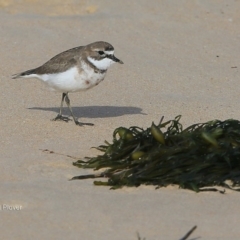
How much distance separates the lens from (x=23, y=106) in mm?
7773

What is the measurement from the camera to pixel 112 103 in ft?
26.5

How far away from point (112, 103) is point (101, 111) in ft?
0.94

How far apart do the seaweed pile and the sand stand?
0.10 m

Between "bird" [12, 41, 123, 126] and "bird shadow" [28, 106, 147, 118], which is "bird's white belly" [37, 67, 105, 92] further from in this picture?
"bird shadow" [28, 106, 147, 118]

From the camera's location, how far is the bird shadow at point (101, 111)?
7673 millimetres

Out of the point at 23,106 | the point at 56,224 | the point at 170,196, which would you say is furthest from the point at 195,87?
the point at 56,224

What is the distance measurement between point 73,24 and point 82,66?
3.10 meters

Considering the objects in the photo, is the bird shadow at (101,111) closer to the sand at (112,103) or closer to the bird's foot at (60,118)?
the sand at (112,103)

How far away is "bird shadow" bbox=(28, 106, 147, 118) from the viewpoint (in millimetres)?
7673

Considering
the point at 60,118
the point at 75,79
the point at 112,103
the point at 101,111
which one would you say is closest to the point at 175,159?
the point at 75,79

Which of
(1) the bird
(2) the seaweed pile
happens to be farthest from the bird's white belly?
(2) the seaweed pile

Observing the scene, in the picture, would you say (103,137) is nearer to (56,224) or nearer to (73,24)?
(56,224)

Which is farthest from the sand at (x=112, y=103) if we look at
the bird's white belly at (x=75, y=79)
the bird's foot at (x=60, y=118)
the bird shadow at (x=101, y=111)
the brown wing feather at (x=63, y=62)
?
the brown wing feather at (x=63, y=62)

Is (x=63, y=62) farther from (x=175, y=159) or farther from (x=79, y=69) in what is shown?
(x=175, y=159)
